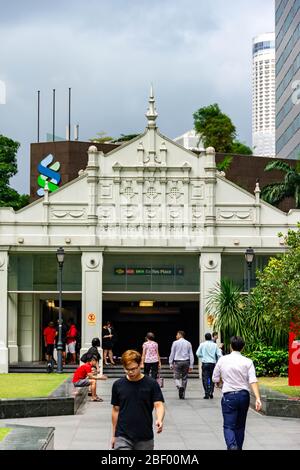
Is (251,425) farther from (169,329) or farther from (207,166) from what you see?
(169,329)

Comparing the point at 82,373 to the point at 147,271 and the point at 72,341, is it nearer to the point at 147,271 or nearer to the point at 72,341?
the point at 72,341

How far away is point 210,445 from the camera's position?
17.3 m

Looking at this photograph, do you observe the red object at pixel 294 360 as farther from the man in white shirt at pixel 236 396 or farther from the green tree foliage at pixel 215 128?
the green tree foliage at pixel 215 128

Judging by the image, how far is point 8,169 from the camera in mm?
59312

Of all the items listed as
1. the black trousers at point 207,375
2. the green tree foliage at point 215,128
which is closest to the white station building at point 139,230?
the black trousers at point 207,375

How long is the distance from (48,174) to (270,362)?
857 inches

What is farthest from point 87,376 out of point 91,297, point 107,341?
point 91,297

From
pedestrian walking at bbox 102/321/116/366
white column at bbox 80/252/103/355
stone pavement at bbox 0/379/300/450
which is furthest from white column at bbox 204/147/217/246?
stone pavement at bbox 0/379/300/450

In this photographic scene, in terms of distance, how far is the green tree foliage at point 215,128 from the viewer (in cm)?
7531

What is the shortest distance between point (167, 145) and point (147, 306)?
23.9ft

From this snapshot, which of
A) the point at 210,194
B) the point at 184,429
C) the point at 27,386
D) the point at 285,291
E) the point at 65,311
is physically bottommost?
the point at 184,429

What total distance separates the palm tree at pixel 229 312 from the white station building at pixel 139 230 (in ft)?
9.07
